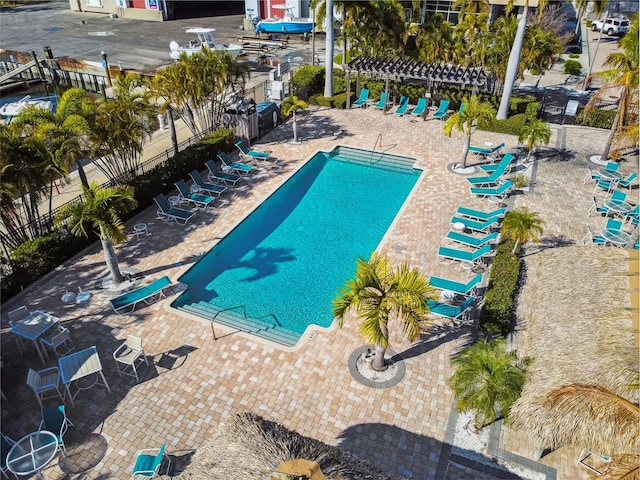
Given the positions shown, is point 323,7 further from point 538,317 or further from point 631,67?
point 538,317

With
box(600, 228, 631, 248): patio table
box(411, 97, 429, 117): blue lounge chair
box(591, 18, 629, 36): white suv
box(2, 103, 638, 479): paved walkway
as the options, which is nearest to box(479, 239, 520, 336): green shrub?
box(2, 103, 638, 479): paved walkway

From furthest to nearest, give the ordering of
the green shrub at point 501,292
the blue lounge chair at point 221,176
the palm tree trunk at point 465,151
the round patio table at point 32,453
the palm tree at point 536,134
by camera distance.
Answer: the palm tree trunk at point 465,151 → the blue lounge chair at point 221,176 → the palm tree at point 536,134 → the green shrub at point 501,292 → the round patio table at point 32,453

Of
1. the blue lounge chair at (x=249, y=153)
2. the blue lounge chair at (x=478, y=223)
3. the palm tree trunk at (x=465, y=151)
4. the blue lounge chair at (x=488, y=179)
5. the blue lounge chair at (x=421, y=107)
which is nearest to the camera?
the blue lounge chair at (x=478, y=223)

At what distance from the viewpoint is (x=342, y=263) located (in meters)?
16.2

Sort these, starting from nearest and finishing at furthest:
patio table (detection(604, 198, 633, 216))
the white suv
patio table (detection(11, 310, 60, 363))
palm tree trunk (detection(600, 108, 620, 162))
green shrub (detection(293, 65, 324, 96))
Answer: patio table (detection(11, 310, 60, 363)), patio table (detection(604, 198, 633, 216)), palm tree trunk (detection(600, 108, 620, 162)), green shrub (detection(293, 65, 324, 96)), the white suv

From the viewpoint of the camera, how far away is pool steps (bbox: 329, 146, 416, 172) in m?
22.4

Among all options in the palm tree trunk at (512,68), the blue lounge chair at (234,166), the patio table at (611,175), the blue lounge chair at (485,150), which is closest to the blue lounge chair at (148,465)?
the blue lounge chair at (234,166)

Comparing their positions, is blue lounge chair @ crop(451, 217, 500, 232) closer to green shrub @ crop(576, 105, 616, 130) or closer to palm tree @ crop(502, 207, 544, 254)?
palm tree @ crop(502, 207, 544, 254)

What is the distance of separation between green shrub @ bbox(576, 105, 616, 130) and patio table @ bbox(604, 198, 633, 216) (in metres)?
8.44

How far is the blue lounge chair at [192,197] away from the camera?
18391 mm

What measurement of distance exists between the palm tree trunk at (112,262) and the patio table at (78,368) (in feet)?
11.0

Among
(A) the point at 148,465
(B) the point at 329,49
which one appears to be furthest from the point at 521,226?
(B) the point at 329,49

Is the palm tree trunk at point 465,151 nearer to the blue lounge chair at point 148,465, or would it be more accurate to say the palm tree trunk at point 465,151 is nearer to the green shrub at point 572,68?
the blue lounge chair at point 148,465

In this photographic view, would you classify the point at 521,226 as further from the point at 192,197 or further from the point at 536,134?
the point at 192,197
